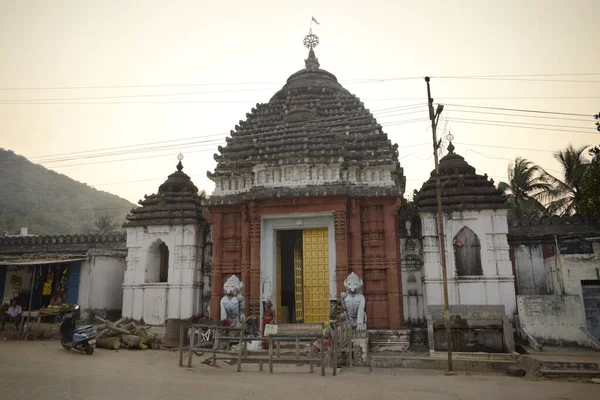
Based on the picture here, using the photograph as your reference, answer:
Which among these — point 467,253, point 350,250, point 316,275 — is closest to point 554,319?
point 467,253

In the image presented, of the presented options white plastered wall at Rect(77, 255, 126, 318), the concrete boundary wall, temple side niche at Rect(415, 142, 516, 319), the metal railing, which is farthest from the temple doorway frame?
Result: white plastered wall at Rect(77, 255, 126, 318)

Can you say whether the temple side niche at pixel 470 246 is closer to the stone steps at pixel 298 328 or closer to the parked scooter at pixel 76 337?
the stone steps at pixel 298 328

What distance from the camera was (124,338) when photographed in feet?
49.6

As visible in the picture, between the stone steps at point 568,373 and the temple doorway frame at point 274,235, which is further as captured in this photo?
the temple doorway frame at point 274,235

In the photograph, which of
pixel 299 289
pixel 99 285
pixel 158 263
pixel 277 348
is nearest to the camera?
pixel 277 348

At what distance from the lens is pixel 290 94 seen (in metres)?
20.8

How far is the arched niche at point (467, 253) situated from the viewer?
52.0 feet

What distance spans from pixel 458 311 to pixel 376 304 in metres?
2.52

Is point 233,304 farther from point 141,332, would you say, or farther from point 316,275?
point 141,332

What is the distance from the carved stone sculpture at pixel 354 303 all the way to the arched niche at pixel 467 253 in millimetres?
3788

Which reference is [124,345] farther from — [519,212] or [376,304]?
[519,212]

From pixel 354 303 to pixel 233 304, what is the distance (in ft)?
12.8

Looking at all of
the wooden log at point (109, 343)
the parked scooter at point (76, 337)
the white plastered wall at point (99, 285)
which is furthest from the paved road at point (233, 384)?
the white plastered wall at point (99, 285)

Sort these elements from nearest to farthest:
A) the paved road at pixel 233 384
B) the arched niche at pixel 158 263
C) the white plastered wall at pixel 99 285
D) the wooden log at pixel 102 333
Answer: the paved road at pixel 233 384 < the wooden log at pixel 102 333 < the arched niche at pixel 158 263 < the white plastered wall at pixel 99 285
